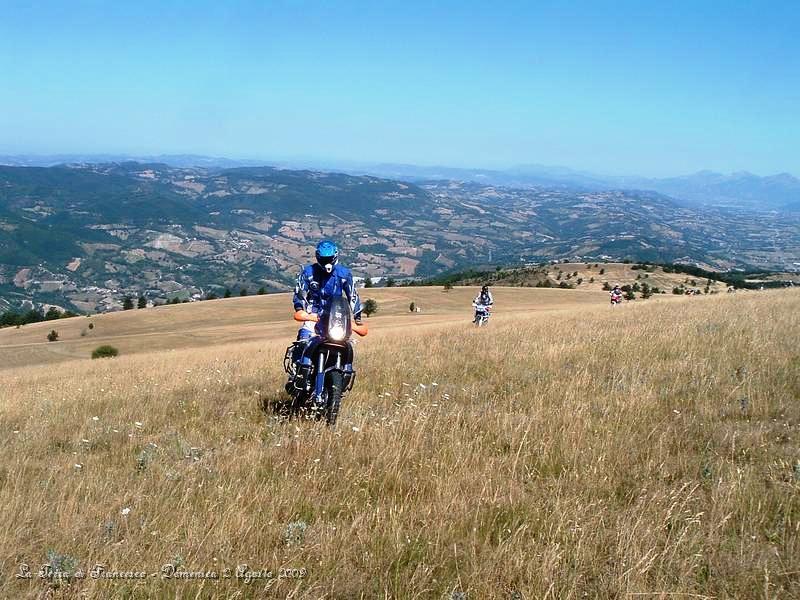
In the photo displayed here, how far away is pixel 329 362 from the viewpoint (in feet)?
22.5

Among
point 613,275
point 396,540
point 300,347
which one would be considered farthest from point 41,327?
point 613,275

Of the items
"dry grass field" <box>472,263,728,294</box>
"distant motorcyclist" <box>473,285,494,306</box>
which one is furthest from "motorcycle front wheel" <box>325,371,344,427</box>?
"dry grass field" <box>472,263,728,294</box>

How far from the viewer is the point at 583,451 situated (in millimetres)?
4781

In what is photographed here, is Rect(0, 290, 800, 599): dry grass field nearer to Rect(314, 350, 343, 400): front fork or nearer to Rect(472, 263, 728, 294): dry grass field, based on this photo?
Rect(314, 350, 343, 400): front fork

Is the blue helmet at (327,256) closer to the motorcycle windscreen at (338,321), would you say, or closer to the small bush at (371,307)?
the motorcycle windscreen at (338,321)

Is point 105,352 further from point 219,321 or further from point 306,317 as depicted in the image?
point 306,317

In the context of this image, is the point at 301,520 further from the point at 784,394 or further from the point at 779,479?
the point at 784,394

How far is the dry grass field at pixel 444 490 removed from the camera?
306 centimetres

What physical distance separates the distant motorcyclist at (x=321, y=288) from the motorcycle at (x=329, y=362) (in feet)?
0.38

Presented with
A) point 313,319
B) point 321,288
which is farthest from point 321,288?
point 313,319

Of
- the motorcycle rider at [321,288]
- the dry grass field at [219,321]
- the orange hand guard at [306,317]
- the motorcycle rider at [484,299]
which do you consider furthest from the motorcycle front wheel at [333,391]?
the dry grass field at [219,321]

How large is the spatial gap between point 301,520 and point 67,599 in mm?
1318

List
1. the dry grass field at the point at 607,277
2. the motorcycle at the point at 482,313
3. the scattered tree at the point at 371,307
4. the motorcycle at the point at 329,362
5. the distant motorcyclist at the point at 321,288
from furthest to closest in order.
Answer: the dry grass field at the point at 607,277 < the scattered tree at the point at 371,307 < the motorcycle at the point at 482,313 < the distant motorcyclist at the point at 321,288 < the motorcycle at the point at 329,362

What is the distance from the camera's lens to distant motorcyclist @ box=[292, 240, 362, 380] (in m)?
7.18
